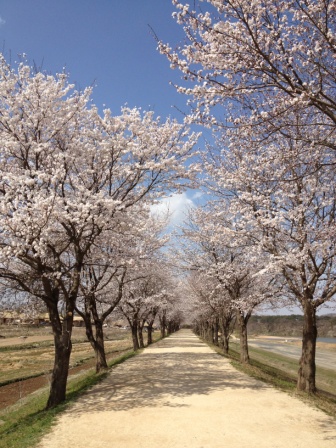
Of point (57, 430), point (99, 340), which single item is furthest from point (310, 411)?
point (99, 340)

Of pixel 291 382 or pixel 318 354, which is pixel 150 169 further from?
pixel 318 354

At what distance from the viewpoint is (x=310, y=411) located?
9.04 metres

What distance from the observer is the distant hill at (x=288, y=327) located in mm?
133875

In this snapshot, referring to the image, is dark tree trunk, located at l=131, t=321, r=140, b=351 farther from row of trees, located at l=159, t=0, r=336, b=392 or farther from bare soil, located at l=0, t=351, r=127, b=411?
row of trees, located at l=159, t=0, r=336, b=392

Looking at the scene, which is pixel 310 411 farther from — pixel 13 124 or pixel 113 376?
pixel 13 124

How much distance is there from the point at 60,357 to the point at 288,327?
461 feet

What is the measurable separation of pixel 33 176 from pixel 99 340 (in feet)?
34.8

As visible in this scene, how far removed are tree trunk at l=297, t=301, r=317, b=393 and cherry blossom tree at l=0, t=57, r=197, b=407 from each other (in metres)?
6.18

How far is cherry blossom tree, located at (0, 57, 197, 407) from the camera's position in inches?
354

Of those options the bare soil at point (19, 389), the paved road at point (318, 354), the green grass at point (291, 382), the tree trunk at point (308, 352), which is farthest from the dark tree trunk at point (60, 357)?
the paved road at point (318, 354)

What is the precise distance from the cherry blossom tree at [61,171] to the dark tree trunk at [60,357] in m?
0.03

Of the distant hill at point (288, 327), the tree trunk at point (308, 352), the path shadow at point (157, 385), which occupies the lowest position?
the distant hill at point (288, 327)

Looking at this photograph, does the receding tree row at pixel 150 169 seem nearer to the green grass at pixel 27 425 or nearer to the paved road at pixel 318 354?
the green grass at pixel 27 425

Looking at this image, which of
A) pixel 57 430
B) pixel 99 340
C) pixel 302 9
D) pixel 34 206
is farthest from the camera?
pixel 99 340
